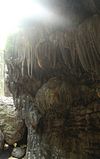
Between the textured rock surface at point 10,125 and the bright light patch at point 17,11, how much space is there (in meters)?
4.74

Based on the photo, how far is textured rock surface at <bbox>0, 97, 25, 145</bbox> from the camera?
29.5 feet

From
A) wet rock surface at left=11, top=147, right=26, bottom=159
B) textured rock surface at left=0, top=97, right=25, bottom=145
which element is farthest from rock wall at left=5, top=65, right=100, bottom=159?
textured rock surface at left=0, top=97, right=25, bottom=145

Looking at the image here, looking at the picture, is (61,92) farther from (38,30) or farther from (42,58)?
(38,30)

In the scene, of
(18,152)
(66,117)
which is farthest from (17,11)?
(18,152)

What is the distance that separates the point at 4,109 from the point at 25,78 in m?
3.60

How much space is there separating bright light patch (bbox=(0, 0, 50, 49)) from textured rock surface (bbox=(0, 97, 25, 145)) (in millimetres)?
4744

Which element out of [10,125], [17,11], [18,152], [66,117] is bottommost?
[18,152]

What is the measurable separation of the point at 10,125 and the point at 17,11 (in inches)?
221

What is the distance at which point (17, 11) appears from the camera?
446cm

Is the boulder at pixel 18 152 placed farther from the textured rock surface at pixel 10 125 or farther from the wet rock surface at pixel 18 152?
the textured rock surface at pixel 10 125

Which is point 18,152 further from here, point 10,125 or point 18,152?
point 10,125

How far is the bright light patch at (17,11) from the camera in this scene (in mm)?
4141

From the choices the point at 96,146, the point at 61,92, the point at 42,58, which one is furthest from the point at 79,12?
the point at 96,146

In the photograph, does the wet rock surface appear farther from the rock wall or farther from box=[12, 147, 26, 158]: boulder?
the rock wall
